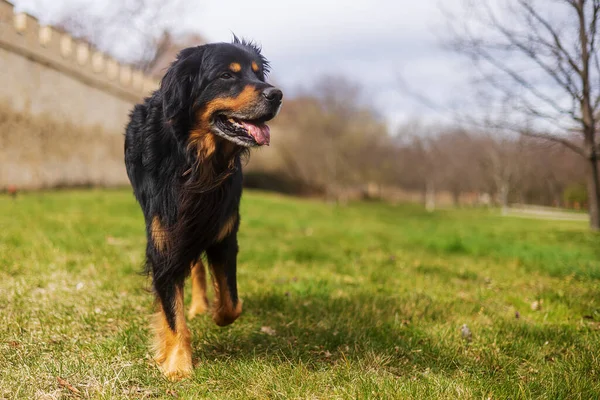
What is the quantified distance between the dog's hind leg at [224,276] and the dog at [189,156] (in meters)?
0.16

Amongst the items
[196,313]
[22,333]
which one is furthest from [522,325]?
[22,333]

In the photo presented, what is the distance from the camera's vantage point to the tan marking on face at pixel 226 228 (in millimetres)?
3016

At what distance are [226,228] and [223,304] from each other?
532 mm

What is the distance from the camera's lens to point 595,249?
766 centimetres

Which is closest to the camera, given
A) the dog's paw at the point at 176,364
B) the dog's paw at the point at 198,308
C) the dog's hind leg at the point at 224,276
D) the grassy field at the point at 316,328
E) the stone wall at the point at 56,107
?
the grassy field at the point at 316,328

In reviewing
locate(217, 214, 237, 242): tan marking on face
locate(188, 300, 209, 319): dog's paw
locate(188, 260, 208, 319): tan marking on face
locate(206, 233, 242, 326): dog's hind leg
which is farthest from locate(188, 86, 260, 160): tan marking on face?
locate(188, 300, 209, 319): dog's paw

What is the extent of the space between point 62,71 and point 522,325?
1816cm

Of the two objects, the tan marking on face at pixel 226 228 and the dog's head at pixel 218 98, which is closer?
the dog's head at pixel 218 98

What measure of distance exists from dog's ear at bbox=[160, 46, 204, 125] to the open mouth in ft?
0.65

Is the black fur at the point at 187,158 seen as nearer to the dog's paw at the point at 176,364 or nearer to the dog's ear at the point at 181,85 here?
the dog's ear at the point at 181,85

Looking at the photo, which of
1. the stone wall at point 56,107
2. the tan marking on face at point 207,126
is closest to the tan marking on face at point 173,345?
the tan marking on face at point 207,126

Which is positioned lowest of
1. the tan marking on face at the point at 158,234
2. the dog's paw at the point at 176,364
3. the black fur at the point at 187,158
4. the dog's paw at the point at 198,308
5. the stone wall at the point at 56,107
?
the dog's paw at the point at 176,364

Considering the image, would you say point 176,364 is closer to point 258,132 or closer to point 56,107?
point 258,132

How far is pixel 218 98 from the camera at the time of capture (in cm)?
279
